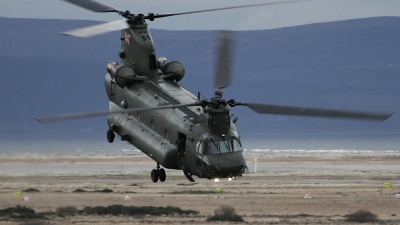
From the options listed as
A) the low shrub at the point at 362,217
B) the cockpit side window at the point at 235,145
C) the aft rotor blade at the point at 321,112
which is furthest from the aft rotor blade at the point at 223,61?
the low shrub at the point at 362,217

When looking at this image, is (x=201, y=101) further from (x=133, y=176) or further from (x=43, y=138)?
(x=133, y=176)

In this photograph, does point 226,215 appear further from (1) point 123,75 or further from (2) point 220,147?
(2) point 220,147

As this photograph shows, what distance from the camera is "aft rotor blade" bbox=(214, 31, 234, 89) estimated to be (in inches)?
1500

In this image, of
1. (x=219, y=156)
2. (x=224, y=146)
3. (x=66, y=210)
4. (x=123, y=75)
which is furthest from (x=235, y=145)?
(x=66, y=210)

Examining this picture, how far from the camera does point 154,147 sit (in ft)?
132

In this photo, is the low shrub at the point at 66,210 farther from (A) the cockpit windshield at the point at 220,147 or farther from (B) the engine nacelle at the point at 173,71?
(A) the cockpit windshield at the point at 220,147

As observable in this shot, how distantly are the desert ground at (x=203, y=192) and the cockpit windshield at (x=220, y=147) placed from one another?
2981cm

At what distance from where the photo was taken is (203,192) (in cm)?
8756

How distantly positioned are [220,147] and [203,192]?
162 ft

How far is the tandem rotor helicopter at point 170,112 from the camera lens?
3806 cm

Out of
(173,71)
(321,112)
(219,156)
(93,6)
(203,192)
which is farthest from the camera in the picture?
(203,192)

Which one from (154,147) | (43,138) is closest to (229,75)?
(154,147)

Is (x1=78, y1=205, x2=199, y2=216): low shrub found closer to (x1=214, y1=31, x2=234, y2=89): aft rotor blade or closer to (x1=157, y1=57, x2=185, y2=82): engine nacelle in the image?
(x1=157, y1=57, x2=185, y2=82): engine nacelle

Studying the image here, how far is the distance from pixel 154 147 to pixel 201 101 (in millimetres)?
3180
